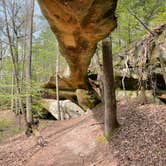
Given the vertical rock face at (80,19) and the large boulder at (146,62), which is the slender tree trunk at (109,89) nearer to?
the large boulder at (146,62)

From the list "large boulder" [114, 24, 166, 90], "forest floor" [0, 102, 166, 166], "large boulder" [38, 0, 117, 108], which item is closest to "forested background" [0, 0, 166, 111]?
"large boulder" [114, 24, 166, 90]

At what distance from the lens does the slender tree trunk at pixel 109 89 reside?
25.5 ft

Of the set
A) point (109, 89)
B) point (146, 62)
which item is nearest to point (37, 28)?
point (146, 62)

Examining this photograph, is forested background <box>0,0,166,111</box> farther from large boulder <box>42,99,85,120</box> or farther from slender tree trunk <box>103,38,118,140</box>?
slender tree trunk <box>103,38,118,140</box>

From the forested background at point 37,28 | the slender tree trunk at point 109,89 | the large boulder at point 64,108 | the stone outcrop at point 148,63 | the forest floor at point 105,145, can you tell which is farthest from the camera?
the large boulder at point 64,108

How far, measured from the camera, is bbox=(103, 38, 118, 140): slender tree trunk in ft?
25.5

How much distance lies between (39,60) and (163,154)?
24.3m

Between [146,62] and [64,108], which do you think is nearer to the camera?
[146,62]

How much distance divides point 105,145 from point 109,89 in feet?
5.39

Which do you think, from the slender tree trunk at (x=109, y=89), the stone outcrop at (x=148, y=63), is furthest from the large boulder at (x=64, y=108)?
the slender tree trunk at (x=109, y=89)

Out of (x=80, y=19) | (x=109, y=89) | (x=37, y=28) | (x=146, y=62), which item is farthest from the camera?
(x=37, y=28)

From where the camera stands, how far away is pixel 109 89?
7961 millimetres

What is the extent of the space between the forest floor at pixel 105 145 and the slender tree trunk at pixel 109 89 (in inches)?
10.0

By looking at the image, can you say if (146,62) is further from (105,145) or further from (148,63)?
(105,145)
